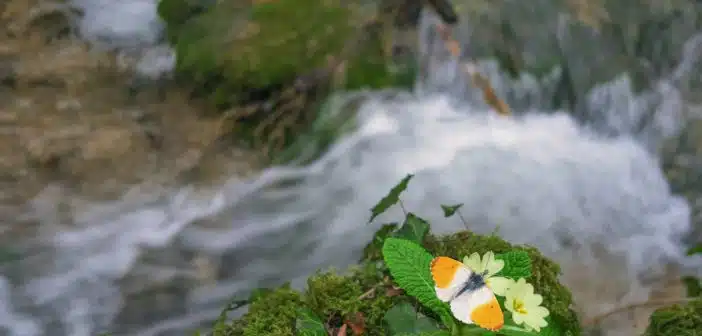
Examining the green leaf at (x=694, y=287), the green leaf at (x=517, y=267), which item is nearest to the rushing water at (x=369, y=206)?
the green leaf at (x=694, y=287)

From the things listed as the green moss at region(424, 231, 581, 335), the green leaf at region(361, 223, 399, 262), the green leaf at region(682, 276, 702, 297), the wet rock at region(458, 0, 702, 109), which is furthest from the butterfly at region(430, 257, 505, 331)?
the wet rock at region(458, 0, 702, 109)

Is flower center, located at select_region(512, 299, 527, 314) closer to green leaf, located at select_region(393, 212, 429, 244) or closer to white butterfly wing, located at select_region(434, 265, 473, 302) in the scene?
white butterfly wing, located at select_region(434, 265, 473, 302)

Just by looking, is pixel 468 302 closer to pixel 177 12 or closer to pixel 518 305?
pixel 518 305

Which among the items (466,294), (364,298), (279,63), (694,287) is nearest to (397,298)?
(364,298)

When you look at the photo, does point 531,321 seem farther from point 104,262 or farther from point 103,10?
point 103,10

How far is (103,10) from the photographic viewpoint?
198 inches

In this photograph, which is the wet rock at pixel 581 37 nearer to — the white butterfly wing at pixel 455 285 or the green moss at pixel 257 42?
the green moss at pixel 257 42

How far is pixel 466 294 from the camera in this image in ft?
4.42

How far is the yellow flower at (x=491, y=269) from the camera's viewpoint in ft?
4.49

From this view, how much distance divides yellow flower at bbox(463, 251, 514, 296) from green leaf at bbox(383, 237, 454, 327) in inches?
4.4

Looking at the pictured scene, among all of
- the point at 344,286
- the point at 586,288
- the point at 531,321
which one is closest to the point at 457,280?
the point at 531,321

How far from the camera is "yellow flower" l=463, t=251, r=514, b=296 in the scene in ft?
4.49

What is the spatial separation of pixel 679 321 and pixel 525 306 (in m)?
0.90

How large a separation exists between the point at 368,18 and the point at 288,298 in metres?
3.14
